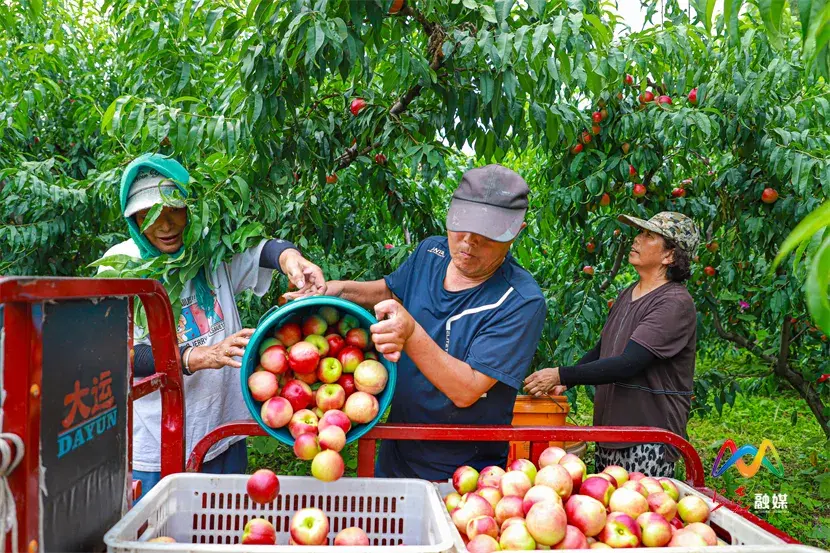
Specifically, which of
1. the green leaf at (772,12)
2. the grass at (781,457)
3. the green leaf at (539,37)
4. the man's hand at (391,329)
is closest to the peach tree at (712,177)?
→ the grass at (781,457)

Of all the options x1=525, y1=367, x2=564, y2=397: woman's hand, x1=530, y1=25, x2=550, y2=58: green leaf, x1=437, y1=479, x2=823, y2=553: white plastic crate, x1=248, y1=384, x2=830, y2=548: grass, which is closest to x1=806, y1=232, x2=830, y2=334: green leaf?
x1=437, y1=479, x2=823, y2=553: white plastic crate

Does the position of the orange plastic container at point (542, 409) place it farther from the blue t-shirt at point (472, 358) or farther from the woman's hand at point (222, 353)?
the woman's hand at point (222, 353)

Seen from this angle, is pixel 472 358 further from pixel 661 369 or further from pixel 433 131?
pixel 433 131

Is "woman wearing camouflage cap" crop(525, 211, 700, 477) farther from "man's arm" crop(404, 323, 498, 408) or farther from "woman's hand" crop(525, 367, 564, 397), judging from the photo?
"man's arm" crop(404, 323, 498, 408)

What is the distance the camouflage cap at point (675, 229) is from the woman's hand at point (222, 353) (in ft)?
6.68

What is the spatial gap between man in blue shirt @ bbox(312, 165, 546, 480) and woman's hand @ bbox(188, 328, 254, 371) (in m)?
0.45

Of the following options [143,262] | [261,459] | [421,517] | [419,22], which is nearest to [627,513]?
[421,517]

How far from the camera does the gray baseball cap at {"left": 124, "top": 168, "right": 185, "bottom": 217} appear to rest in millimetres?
2100

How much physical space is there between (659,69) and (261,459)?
4.29 meters

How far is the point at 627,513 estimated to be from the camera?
1.52 meters

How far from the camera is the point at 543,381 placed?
2.96 metres

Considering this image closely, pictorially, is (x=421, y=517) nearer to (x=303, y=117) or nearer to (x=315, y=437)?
(x=315, y=437)

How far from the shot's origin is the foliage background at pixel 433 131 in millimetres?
2154

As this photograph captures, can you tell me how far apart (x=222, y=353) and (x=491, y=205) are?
3.01 feet
